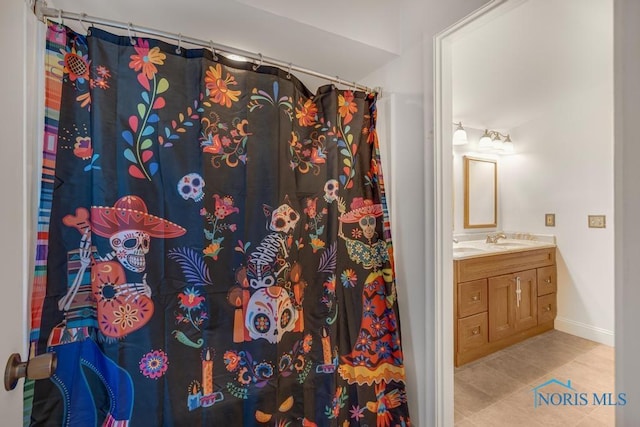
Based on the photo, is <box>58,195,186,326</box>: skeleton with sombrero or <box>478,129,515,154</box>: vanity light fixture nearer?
<box>58,195,186,326</box>: skeleton with sombrero

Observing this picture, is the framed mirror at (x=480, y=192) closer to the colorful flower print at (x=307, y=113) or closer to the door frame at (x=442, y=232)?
the door frame at (x=442, y=232)

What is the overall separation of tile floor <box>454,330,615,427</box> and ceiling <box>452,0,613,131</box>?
7.38 feet

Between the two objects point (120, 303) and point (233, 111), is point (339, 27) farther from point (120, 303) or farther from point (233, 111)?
point (120, 303)

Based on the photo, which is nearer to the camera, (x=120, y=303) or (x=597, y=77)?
(x=120, y=303)

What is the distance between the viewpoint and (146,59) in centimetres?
97

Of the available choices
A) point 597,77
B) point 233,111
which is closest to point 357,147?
point 233,111

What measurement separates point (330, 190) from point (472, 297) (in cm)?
169

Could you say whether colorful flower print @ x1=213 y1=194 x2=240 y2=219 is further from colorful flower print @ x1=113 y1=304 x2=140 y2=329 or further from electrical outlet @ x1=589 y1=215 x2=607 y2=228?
electrical outlet @ x1=589 y1=215 x2=607 y2=228

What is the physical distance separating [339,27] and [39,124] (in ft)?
3.99

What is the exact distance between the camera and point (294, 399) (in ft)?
3.94

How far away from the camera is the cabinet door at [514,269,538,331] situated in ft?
8.36

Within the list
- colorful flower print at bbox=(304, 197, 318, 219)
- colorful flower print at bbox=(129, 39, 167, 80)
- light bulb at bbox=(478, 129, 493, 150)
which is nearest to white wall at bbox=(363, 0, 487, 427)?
colorful flower print at bbox=(304, 197, 318, 219)

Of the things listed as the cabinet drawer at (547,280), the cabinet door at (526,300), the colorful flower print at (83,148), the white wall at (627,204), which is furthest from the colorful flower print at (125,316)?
the cabinet drawer at (547,280)

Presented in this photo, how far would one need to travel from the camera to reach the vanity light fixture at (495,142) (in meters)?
2.94
